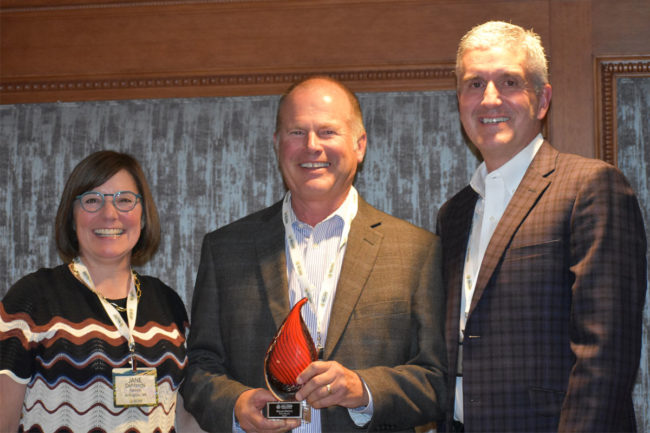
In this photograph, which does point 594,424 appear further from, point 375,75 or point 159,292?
point 375,75

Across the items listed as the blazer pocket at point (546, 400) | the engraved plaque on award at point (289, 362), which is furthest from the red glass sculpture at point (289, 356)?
the blazer pocket at point (546, 400)

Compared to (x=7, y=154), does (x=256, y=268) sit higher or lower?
lower

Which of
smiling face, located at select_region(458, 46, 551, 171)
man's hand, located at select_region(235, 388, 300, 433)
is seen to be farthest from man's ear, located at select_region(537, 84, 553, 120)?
man's hand, located at select_region(235, 388, 300, 433)

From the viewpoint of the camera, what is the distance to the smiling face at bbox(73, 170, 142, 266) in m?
2.63

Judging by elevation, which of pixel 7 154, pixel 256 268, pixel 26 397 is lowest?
pixel 26 397

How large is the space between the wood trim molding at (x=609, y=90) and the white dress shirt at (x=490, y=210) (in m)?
0.79

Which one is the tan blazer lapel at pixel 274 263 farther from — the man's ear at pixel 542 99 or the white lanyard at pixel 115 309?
the man's ear at pixel 542 99

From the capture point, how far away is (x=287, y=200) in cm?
269

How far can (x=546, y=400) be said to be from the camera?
2160 mm

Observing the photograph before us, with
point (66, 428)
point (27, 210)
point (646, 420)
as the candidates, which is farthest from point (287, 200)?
point (646, 420)

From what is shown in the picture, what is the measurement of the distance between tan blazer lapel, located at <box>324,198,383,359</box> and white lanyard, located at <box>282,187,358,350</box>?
28mm

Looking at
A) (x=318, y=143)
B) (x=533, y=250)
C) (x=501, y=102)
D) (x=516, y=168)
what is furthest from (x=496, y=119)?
(x=318, y=143)

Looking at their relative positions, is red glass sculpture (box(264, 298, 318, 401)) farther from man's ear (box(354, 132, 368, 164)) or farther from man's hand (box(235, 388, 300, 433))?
man's ear (box(354, 132, 368, 164))

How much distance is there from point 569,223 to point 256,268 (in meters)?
1.02
